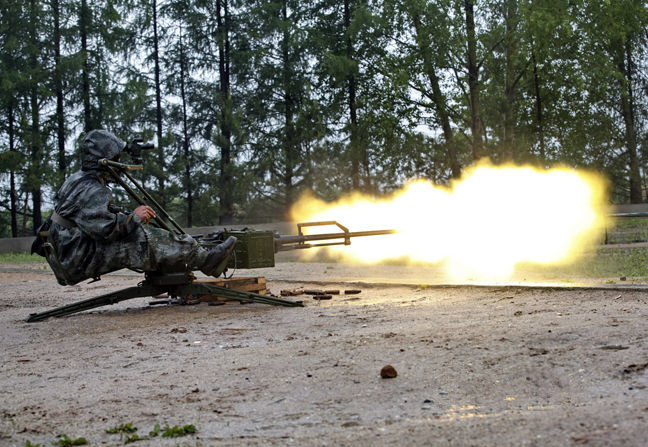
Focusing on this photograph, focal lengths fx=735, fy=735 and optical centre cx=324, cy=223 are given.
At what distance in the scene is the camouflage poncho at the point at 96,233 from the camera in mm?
8047

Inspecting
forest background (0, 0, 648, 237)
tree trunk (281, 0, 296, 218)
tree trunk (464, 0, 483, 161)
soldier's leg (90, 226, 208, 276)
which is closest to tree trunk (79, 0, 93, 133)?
forest background (0, 0, 648, 237)

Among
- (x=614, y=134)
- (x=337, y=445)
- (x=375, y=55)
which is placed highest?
(x=375, y=55)

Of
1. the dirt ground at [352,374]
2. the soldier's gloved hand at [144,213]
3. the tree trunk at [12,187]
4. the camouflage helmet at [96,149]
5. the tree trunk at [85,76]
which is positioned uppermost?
the tree trunk at [85,76]

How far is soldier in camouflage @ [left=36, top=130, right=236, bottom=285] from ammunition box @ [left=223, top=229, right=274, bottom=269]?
3.88 ft

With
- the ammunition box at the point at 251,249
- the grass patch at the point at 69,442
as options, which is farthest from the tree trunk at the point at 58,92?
the grass patch at the point at 69,442

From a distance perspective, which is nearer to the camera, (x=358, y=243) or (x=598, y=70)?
(x=358, y=243)

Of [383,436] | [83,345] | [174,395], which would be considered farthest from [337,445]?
[83,345]

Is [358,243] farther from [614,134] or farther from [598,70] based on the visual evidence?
[614,134]

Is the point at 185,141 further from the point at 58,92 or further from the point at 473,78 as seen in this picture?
the point at 473,78

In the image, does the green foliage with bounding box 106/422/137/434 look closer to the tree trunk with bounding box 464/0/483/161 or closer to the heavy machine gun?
the heavy machine gun

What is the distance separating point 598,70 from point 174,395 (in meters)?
26.1

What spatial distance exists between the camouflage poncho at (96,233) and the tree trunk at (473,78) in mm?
19754

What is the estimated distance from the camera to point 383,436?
142 inches

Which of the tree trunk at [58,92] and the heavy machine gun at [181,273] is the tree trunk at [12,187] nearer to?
the tree trunk at [58,92]
